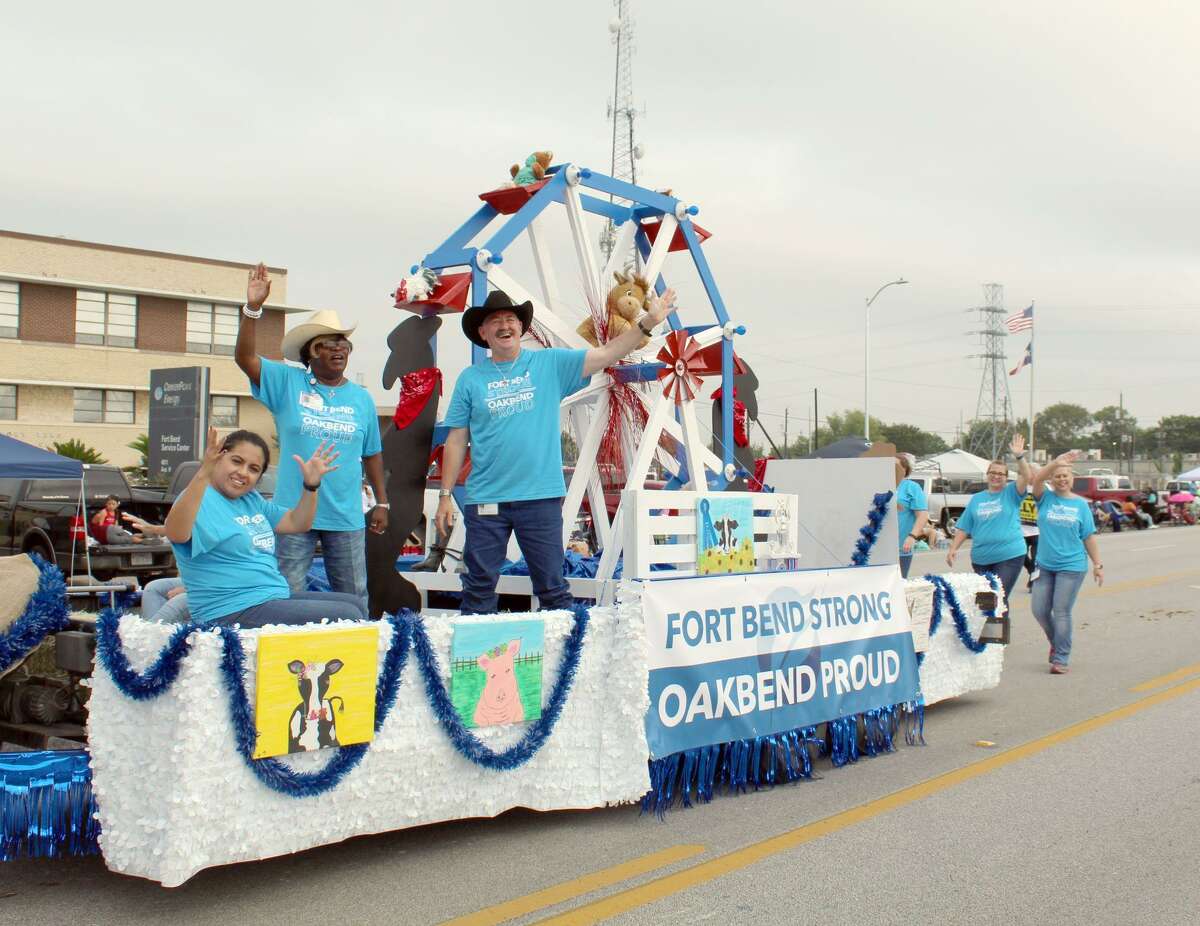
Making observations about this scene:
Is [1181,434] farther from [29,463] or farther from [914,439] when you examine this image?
[29,463]

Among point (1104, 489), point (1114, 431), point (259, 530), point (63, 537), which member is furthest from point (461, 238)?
point (1114, 431)

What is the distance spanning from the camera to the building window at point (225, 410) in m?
43.1

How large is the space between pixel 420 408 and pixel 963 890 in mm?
3825

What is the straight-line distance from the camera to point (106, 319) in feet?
135

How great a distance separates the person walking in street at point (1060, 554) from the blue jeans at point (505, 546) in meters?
4.87

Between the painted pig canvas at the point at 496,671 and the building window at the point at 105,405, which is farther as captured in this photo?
the building window at the point at 105,405

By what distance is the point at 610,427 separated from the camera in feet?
24.7

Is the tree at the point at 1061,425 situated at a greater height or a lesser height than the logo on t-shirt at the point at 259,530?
greater

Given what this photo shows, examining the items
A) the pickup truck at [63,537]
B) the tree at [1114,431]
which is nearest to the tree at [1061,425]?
the tree at [1114,431]

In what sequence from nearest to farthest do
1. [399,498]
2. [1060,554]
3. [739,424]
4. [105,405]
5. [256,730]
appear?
[256,730] → [399,498] → [739,424] → [1060,554] → [105,405]

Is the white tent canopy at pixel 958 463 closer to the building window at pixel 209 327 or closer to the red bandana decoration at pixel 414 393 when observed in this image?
the building window at pixel 209 327

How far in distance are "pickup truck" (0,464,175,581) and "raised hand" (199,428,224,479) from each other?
10.2 m

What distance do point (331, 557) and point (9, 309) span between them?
3910 centimetres

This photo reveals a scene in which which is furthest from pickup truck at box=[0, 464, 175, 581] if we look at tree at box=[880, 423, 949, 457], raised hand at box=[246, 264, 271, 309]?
tree at box=[880, 423, 949, 457]
